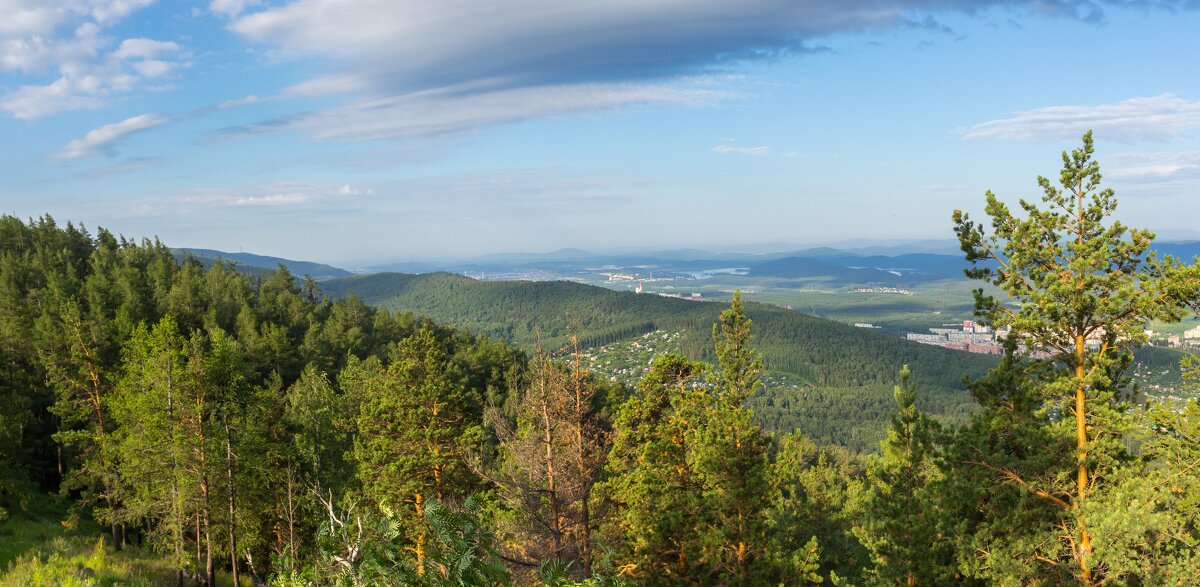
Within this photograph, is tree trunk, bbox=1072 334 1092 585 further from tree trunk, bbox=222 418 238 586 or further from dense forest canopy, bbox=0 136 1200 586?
tree trunk, bbox=222 418 238 586

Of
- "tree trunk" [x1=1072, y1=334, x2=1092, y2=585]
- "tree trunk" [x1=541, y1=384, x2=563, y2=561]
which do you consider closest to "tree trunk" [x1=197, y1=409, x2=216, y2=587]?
"tree trunk" [x1=541, y1=384, x2=563, y2=561]

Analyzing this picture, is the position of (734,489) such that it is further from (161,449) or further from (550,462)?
(161,449)

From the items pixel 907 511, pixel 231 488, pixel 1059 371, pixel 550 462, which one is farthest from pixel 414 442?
pixel 1059 371

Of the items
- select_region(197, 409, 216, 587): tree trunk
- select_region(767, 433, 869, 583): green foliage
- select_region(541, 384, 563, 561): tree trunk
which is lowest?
select_region(767, 433, 869, 583): green foliage

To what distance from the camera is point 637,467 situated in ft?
70.6

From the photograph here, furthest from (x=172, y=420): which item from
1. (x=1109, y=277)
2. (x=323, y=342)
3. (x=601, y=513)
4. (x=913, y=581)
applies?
(x=323, y=342)

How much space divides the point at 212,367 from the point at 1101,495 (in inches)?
1017

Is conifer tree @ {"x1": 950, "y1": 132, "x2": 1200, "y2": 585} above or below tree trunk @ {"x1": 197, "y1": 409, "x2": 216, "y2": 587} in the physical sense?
above

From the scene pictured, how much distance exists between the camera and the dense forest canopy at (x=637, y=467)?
12695 mm

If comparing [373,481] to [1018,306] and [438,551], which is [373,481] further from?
[1018,306]

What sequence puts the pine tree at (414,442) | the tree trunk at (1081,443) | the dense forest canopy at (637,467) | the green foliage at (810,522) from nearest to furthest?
1. the dense forest canopy at (637,467)
2. the tree trunk at (1081,443)
3. the green foliage at (810,522)
4. the pine tree at (414,442)

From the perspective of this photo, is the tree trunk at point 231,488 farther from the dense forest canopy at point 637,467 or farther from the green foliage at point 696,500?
the green foliage at point 696,500

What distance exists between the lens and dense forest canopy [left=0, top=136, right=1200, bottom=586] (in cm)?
1270

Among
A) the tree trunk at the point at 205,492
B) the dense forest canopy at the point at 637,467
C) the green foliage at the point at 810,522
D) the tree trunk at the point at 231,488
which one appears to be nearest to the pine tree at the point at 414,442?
the dense forest canopy at the point at 637,467
